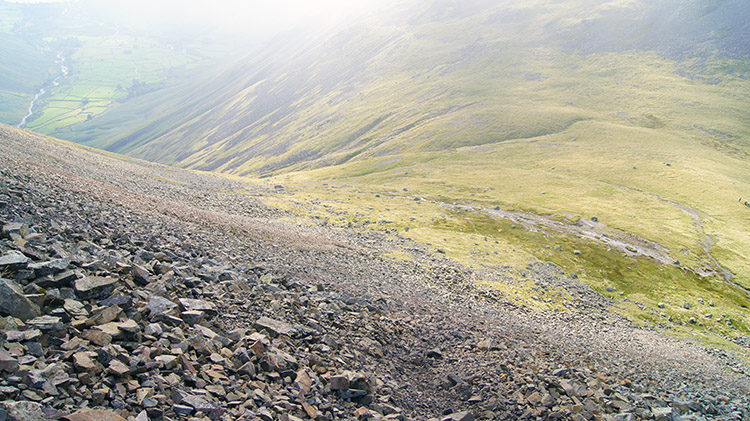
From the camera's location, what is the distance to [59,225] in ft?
65.1

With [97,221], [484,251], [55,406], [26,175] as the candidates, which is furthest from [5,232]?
[484,251]

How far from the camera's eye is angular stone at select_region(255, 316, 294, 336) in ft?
58.2

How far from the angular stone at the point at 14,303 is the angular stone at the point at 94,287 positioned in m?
1.85

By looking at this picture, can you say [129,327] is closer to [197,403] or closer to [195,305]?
[197,403]

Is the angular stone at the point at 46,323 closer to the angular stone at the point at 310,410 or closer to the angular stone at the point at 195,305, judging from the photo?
the angular stone at the point at 195,305

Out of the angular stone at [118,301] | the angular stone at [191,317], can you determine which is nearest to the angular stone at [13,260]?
the angular stone at [118,301]

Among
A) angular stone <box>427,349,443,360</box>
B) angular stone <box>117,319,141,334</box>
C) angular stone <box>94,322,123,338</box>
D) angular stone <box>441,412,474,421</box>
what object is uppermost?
angular stone <box>94,322,123,338</box>

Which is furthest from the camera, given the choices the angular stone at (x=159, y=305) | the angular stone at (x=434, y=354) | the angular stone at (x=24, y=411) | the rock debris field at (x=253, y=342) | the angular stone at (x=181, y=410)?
the angular stone at (x=434, y=354)

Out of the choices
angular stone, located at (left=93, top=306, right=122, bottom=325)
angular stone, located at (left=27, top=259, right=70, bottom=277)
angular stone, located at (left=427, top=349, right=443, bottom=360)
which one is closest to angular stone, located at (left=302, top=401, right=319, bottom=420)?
angular stone, located at (left=93, top=306, right=122, bottom=325)

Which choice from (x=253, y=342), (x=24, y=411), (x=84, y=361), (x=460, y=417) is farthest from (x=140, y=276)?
(x=460, y=417)

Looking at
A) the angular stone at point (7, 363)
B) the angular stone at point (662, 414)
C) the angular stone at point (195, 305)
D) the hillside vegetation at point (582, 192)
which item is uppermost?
the angular stone at point (7, 363)

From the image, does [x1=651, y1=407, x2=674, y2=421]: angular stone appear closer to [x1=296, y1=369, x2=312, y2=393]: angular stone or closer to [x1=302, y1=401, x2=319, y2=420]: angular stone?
[x1=302, y1=401, x2=319, y2=420]: angular stone

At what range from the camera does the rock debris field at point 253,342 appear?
36.6 feet

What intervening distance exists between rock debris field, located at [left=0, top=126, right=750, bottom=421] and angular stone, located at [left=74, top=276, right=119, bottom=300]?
3.0 inches
